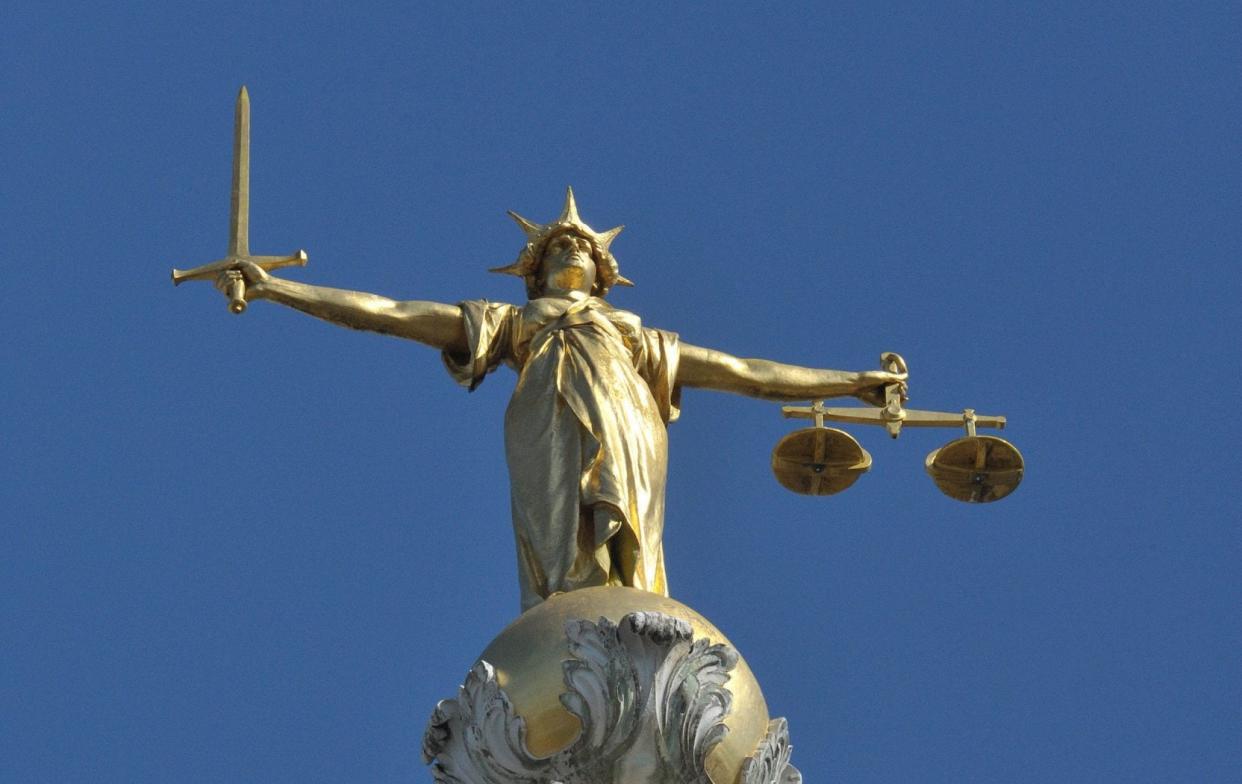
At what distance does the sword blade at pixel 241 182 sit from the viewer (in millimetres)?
16953

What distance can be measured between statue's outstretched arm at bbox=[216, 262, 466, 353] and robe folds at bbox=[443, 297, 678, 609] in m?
0.11

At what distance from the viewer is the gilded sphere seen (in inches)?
583

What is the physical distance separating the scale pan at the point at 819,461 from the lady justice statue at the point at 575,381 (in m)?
0.28

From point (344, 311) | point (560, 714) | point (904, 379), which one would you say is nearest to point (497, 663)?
point (560, 714)

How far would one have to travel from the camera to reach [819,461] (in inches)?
722

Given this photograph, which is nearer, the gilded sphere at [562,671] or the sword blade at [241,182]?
the gilded sphere at [562,671]

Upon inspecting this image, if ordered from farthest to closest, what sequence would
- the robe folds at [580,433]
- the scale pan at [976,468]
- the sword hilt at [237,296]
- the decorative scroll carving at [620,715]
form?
the scale pan at [976,468]
the sword hilt at [237,296]
the robe folds at [580,433]
the decorative scroll carving at [620,715]

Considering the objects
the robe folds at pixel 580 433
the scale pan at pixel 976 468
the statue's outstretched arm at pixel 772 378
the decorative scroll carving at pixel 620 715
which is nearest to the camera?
the decorative scroll carving at pixel 620 715

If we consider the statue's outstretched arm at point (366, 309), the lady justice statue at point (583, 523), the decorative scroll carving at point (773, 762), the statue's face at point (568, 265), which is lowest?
the decorative scroll carving at point (773, 762)

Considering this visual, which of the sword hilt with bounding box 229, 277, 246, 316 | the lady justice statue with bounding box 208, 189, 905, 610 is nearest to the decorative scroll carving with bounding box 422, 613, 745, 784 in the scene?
the lady justice statue with bounding box 208, 189, 905, 610

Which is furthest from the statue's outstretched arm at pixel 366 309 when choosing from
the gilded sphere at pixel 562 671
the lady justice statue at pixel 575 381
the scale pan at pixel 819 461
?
the gilded sphere at pixel 562 671

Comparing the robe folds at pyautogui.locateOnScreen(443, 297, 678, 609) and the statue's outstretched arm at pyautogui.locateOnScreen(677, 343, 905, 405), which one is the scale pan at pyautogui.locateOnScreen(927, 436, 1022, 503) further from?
the robe folds at pyautogui.locateOnScreen(443, 297, 678, 609)

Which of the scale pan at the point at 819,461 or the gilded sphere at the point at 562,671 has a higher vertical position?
the scale pan at the point at 819,461

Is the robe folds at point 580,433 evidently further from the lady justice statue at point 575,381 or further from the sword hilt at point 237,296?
the sword hilt at point 237,296
